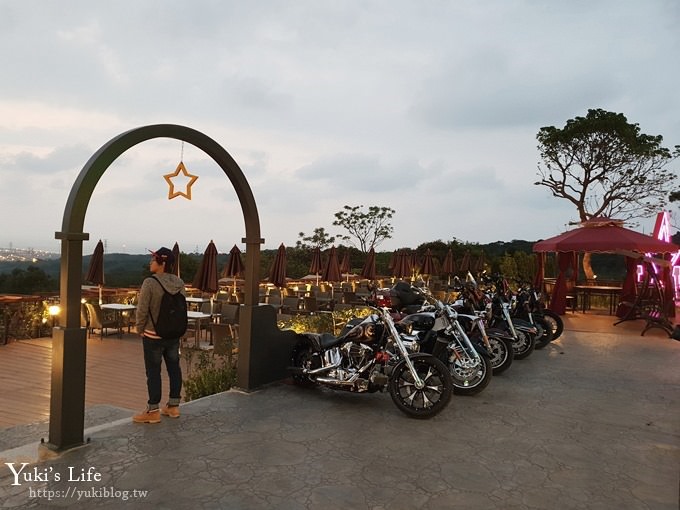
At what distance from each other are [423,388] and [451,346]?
86 centimetres

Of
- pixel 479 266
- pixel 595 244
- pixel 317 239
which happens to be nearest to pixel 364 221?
pixel 317 239

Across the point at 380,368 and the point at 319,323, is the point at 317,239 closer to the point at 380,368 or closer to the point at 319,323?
the point at 319,323

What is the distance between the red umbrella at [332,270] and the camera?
12.6 meters

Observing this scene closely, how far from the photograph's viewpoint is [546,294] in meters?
13.8

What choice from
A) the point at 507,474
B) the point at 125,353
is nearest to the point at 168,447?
the point at 507,474

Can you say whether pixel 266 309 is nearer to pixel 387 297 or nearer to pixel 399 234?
pixel 387 297

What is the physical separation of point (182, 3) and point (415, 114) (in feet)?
41.8

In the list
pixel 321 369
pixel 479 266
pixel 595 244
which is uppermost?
pixel 595 244

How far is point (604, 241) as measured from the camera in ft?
37.4

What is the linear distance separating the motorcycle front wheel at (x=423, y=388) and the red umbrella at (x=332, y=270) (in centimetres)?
796

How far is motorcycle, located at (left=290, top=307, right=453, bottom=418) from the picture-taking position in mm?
4520

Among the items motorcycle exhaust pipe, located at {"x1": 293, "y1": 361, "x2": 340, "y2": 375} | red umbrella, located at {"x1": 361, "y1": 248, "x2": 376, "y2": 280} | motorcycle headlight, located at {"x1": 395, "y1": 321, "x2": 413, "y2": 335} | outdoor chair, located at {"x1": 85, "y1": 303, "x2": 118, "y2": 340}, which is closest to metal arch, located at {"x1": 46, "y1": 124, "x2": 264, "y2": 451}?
motorcycle exhaust pipe, located at {"x1": 293, "y1": 361, "x2": 340, "y2": 375}

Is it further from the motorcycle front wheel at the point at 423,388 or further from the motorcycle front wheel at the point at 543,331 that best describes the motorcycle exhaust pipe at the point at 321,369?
the motorcycle front wheel at the point at 543,331

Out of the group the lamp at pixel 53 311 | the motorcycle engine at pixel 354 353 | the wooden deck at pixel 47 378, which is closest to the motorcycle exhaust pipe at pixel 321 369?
the motorcycle engine at pixel 354 353
